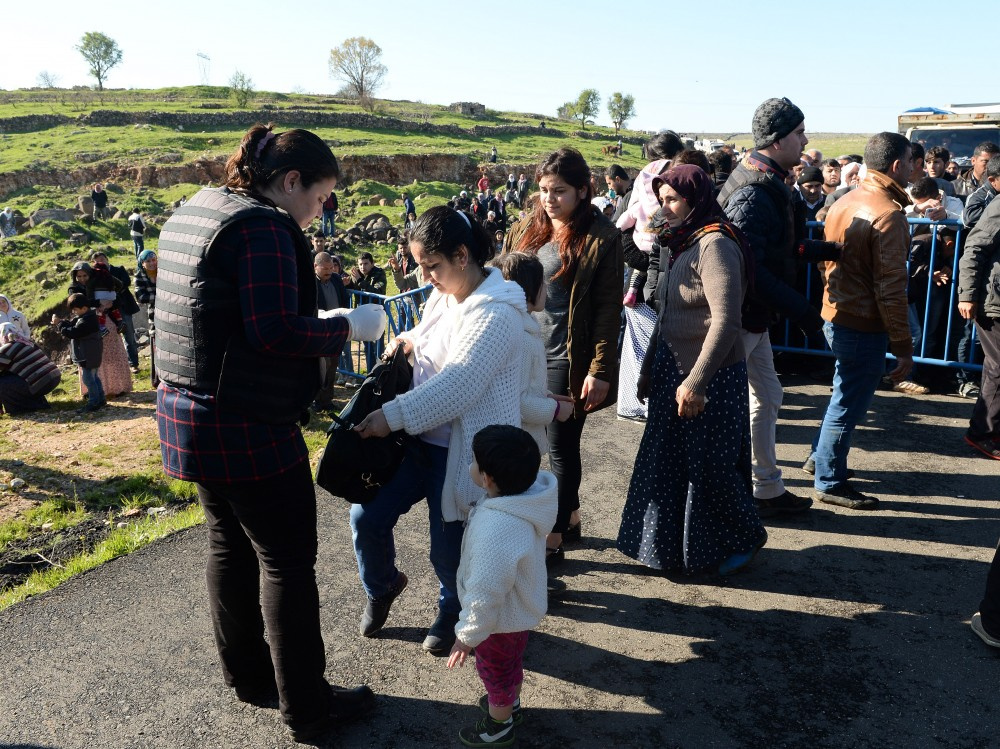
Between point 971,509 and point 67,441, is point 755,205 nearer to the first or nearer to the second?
point 971,509

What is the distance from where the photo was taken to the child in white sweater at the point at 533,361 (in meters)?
2.97

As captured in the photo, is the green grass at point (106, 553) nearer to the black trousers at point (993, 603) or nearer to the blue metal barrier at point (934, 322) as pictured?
the black trousers at point (993, 603)

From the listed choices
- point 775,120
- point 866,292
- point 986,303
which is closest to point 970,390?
point 986,303

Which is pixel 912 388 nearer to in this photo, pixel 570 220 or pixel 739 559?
pixel 739 559

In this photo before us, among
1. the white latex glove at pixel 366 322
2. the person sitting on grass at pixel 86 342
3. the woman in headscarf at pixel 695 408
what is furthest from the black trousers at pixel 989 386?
the person sitting on grass at pixel 86 342

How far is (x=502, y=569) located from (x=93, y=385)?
8.32m

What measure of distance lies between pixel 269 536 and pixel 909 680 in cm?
243

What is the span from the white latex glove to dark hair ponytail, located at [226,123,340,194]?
450 mm

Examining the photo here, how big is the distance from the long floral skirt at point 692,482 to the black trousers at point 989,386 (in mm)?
2354

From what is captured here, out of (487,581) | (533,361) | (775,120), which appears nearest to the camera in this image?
(487,581)

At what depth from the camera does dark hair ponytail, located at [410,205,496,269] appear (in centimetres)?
273

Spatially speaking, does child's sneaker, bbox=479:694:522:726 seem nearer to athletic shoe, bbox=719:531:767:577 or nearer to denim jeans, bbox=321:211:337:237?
athletic shoe, bbox=719:531:767:577

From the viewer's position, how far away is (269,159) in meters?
2.39

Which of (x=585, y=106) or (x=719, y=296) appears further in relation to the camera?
(x=585, y=106)
